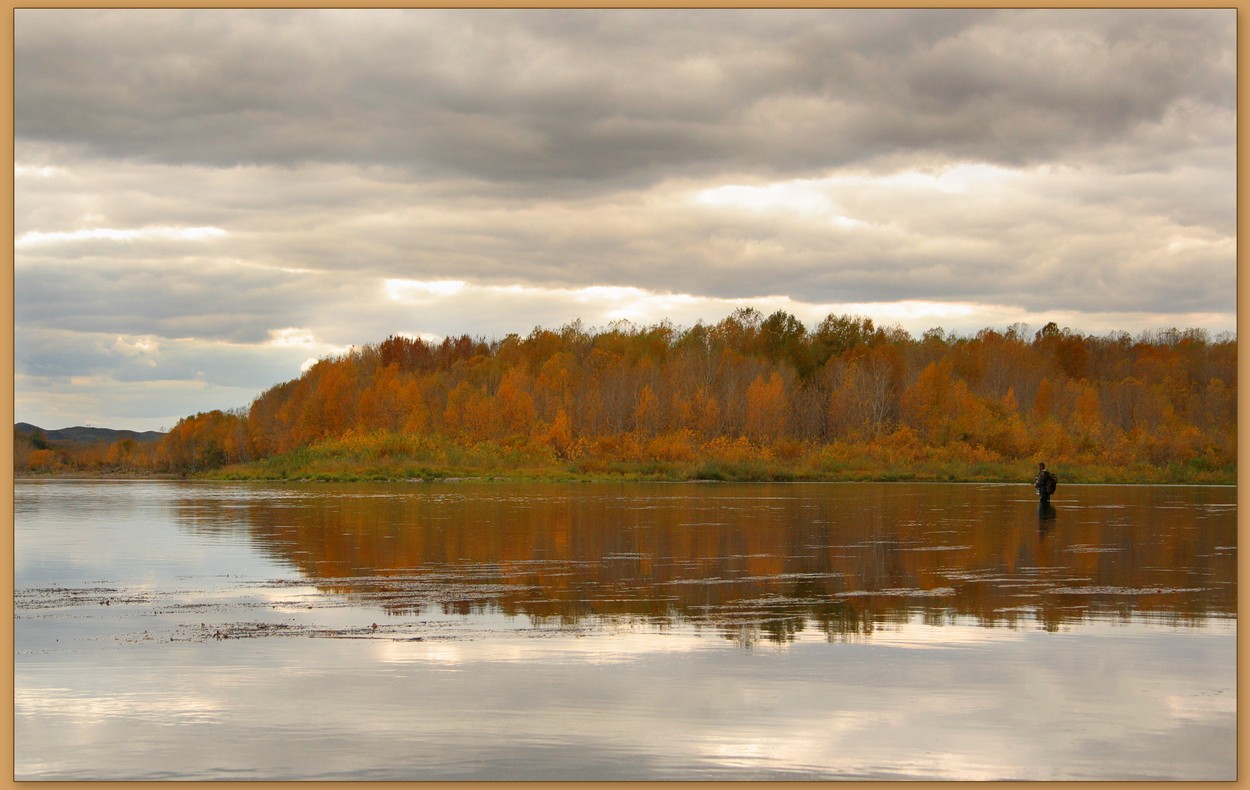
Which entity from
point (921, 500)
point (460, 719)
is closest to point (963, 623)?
point (460, 719)

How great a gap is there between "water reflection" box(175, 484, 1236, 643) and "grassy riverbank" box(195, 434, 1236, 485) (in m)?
30.6

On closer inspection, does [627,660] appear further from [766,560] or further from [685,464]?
[685,464]

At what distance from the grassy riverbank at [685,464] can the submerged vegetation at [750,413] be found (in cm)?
22

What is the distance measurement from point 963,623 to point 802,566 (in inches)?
269

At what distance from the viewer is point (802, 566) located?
21.7 meters

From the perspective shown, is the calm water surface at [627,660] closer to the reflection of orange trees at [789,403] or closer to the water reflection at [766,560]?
the water reflection at [766,560]

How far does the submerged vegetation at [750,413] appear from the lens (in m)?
79.6

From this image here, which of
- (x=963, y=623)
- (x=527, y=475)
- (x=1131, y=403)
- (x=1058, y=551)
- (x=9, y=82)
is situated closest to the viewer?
(x=9, y=82)

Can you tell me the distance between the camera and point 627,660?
12508 millimetres

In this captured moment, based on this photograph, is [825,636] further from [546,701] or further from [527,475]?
[527,475]

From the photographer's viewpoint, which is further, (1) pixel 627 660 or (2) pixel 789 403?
(2) pixel 789 403

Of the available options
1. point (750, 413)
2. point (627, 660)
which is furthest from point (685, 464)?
point (627, 660)

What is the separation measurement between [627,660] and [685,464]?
6714cm

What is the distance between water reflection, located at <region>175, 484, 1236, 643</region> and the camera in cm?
1619
